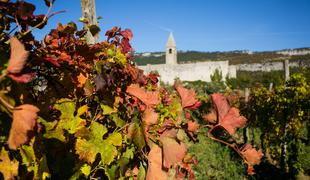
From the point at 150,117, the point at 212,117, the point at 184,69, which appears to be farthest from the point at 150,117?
the point at 184,69

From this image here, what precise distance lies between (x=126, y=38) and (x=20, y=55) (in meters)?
0.82

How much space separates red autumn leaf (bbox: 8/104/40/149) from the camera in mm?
425

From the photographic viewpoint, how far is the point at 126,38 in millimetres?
1247

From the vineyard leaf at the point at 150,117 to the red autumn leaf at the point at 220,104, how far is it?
20 centimetres

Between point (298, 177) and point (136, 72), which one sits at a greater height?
point (136, 72)

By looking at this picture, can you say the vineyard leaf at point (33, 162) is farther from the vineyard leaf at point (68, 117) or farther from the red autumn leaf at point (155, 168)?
the red autumn leaf at point (155, 168)

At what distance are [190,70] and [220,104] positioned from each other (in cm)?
3811

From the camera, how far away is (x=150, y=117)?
2.74 feet

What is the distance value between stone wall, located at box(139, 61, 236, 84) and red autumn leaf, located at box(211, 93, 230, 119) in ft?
97.7

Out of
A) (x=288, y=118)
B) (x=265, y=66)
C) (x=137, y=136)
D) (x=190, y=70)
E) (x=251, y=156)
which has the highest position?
(x=265, y=66)

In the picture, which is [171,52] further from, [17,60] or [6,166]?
[17,60]

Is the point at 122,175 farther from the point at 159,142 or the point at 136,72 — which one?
the point at 136,72

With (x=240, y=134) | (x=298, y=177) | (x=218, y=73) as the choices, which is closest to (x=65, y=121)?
(x=298, y=177)

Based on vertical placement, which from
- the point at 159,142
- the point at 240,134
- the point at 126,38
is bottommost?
the point at 240,134
